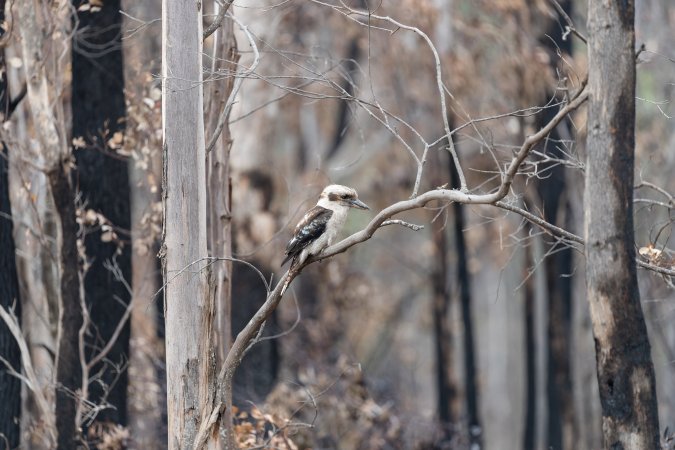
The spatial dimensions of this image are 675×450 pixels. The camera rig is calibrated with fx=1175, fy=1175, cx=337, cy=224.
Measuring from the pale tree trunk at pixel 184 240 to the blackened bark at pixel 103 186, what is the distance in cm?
355

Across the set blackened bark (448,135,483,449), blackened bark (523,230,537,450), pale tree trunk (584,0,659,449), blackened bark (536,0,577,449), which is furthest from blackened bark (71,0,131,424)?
blackened bark (523,230,537,450)

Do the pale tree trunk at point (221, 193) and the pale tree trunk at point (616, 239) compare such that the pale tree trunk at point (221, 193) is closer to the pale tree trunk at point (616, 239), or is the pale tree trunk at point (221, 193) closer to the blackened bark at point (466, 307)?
the pale tree trunk at point (616, 239)

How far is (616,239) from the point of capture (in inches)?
278

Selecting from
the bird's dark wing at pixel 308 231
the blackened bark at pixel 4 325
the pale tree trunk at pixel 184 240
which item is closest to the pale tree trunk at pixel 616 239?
the bird's dark wing at pixel 308 231

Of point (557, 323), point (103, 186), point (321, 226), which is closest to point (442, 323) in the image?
point (557, 323)

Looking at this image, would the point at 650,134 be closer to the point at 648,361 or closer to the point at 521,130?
the point at 521,130

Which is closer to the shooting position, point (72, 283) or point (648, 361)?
point (648, 361)

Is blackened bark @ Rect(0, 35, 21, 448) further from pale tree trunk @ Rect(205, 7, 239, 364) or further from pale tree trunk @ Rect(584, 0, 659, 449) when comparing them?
pale tree trunk @ Rect(584, 0, 659, 449)

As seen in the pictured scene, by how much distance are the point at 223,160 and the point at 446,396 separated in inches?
438

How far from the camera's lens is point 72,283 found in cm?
1118

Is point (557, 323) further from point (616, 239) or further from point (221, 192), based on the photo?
point (616, 239)

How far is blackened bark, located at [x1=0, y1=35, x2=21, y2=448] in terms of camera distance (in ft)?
36.0

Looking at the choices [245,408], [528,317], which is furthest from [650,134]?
[245,408]

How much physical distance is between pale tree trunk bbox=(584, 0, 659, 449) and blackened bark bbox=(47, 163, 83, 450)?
5.58 m
